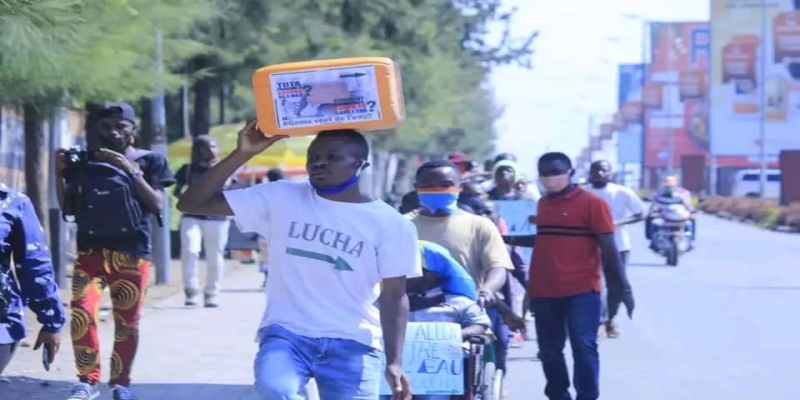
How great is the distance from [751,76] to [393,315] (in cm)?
9642

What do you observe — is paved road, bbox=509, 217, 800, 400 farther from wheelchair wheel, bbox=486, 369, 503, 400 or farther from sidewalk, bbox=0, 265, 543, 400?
wheelchair wheel, bbox=486, 369, 503, 400

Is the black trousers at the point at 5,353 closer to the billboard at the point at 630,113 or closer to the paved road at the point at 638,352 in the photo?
the paved road at the point at 638,352

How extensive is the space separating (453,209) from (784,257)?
2281cm

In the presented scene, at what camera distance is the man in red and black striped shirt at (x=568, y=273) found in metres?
9.12

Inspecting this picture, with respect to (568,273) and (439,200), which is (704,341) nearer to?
(568,273)

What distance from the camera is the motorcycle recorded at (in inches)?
1052

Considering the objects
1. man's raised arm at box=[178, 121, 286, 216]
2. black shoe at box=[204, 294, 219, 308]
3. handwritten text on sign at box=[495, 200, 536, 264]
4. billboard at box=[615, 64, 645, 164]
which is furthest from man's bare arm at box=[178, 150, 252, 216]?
billboard at box=[615, 64, 645, 164]

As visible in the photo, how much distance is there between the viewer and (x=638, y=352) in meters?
13.2

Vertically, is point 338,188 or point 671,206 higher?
point 338,188

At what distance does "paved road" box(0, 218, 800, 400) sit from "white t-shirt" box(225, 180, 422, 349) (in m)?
4.21

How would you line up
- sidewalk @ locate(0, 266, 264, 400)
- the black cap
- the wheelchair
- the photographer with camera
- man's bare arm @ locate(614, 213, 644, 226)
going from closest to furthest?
the wheelchair < the photographer with camera < the black cap < sidewalk @ locate(0, 266, 264, 400) < man's bare arm @ locate(614, 213, 644, 226)

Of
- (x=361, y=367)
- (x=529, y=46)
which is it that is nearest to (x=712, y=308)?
(x=361, y=367)

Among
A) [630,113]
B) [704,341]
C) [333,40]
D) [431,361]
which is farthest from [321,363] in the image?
[630,113]

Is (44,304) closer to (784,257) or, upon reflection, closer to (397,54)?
(397,54)
